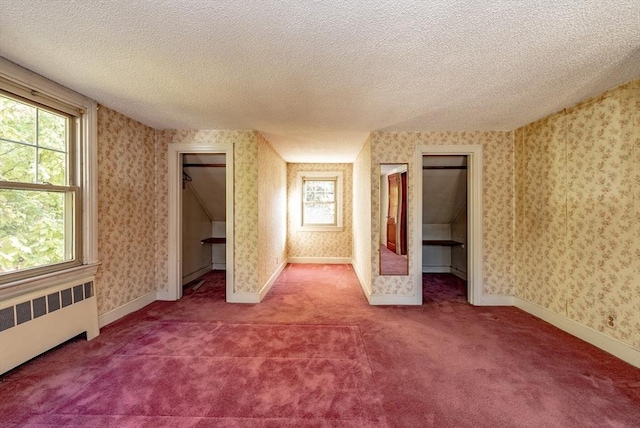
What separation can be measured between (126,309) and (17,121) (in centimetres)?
205

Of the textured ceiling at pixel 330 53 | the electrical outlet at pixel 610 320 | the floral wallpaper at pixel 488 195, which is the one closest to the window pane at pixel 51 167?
the textured ceiling at pixel 330 53

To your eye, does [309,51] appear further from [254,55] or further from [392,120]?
[392,120]

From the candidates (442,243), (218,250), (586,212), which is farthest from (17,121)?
(442,243)

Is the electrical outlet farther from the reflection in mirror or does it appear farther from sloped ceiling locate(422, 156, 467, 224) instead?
sloped ceiling locate(422, 156, 467, 224)

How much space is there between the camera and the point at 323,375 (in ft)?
6.26

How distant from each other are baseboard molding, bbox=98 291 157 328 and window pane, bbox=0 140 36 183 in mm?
1481

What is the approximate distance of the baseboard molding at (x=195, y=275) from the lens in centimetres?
437

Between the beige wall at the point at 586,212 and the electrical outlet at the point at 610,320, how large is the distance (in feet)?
0.05

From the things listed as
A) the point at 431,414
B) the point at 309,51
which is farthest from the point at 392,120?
the point at 431,414

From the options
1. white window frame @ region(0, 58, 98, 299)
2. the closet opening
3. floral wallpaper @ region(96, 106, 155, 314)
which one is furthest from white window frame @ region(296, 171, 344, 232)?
white window frame @ region(0, 58, 98, 299)

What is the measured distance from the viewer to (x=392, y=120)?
2.99m

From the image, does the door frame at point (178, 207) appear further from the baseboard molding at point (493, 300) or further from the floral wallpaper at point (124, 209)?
the baseboard molding at point (493, 300)

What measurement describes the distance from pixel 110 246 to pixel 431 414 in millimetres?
3275

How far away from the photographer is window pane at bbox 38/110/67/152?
2.22 metres
